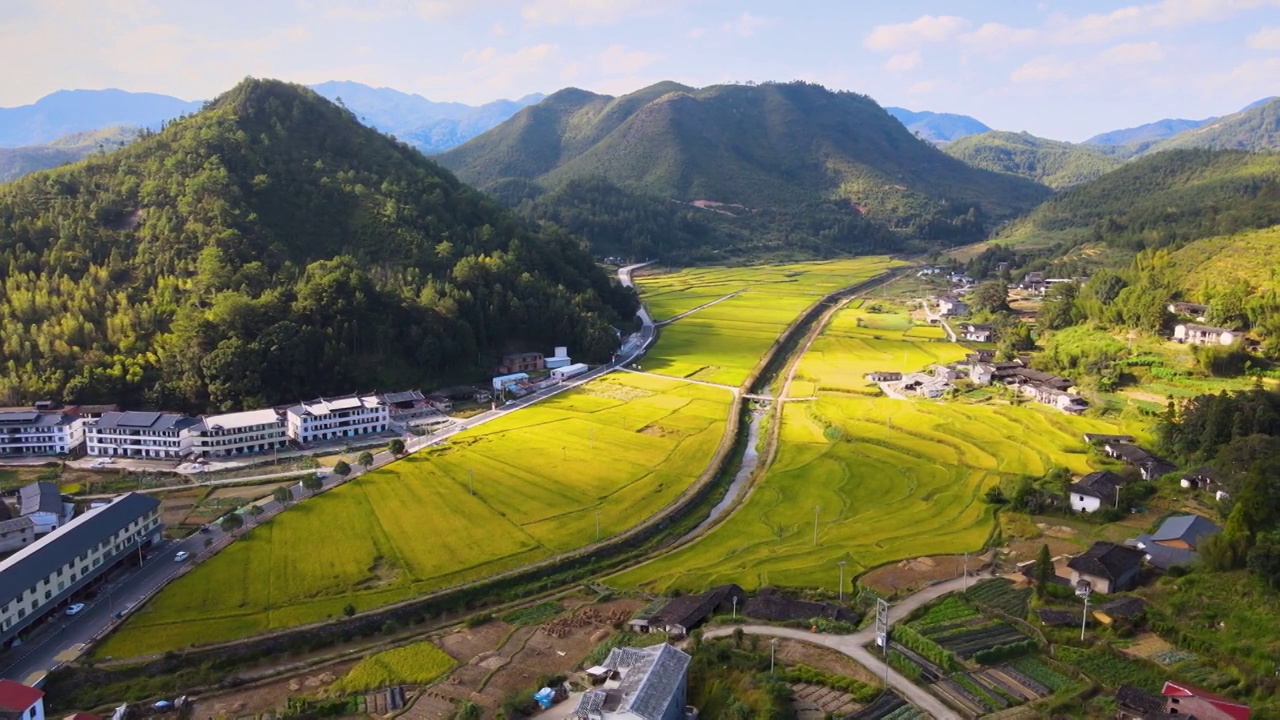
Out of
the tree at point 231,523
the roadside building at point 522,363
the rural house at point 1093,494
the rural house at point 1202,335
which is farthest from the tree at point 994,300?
the tree at point 231,523

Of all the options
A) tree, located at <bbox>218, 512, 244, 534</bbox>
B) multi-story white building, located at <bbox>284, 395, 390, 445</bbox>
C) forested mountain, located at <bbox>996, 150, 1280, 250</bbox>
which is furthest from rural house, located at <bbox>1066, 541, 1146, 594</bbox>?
forested mountain, located at <bbox>996, 150, 1280, 250</bbox>

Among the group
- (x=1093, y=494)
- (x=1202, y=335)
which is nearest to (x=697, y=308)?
(x=1202, y=335)

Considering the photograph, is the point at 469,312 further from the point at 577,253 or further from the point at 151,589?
the point at 151,589

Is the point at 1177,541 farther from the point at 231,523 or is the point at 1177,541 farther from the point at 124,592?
the point at 124,592

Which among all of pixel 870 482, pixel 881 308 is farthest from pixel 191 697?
pixel 881 308

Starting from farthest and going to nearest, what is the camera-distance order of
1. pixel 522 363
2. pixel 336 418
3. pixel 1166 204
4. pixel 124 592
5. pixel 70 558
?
pixel 1166 204 → pixel 522 363 → pixel 336 418 → pixel 124 592 → pixel 70 558

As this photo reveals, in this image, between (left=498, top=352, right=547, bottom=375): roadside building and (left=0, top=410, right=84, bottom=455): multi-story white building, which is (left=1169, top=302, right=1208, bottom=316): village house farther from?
(left=0, top=410, right=84, bottom=455): multi-story white building
